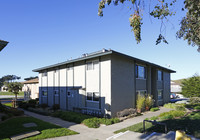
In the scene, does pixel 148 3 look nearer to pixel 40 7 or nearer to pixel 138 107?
pixel 40 7

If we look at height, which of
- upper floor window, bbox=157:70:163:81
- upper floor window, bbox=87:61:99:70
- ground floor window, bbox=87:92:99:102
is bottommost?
ground floor window, bbox=87:92:99:102

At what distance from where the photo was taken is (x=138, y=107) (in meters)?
15.4

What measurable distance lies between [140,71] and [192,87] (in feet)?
32.3

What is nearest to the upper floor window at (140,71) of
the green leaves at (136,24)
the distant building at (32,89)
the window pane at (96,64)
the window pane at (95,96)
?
the window pane at (96,64)

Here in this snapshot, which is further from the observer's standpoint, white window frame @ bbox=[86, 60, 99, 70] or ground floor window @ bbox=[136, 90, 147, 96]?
ground floor window @ bbox=[136, 90, 147, 96]

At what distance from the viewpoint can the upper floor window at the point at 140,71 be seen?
16664 millimetres

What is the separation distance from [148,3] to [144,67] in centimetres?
1337

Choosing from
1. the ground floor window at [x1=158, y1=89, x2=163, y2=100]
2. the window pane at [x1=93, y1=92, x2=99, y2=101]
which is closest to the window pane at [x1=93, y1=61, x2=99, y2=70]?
the window pane at [x1=93, y1=92, x2=99, y2=101]

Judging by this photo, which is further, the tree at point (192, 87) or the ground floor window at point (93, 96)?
the tree at point (192, 87)

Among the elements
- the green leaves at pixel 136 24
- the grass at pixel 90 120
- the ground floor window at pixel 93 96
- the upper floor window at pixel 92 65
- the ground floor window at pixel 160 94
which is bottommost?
the grass at pixel 90 120

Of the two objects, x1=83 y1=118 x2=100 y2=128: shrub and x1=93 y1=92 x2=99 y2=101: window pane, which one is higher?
x1=93 y1=92 x2=99 y2=101: window pane

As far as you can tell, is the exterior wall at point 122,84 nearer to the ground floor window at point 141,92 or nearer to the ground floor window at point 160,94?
the ground floor window at point 141,92

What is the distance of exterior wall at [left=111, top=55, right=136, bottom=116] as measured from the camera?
12906 millimetres

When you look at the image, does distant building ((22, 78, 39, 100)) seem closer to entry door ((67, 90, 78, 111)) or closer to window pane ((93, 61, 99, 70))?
entry door ((67, 90, 78, 111))
